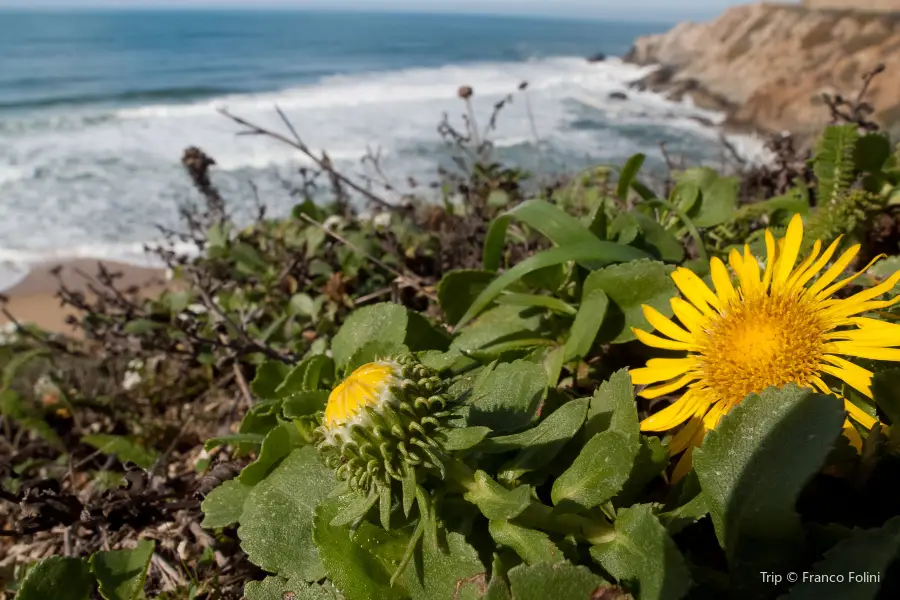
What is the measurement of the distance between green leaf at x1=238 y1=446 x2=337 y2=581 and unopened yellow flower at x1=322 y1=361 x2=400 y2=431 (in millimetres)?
287

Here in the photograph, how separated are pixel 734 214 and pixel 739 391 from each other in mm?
917

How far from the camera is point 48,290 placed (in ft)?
24.0

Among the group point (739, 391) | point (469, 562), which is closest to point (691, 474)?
point (739, 391)

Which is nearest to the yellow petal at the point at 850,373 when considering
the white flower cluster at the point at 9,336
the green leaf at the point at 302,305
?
the green leaf at the point at 302,305

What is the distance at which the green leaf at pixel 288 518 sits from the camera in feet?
4.30

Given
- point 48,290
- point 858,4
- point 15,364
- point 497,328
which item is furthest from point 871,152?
point 858,4

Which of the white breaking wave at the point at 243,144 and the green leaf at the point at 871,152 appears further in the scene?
the white breaking wave at the point at 243,144

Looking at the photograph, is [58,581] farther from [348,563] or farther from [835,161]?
[835,161]

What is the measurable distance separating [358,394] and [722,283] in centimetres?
81

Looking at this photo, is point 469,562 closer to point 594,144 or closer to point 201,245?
point 201,245

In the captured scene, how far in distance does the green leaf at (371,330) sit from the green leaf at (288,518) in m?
0.29

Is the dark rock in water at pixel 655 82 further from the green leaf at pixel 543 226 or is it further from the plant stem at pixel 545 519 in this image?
the plant stem at pixel 545 519

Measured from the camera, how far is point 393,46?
52469 mm

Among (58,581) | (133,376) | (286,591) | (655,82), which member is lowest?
(655,82)
